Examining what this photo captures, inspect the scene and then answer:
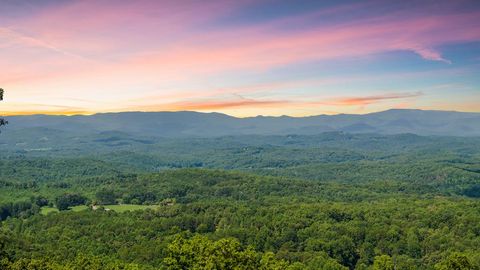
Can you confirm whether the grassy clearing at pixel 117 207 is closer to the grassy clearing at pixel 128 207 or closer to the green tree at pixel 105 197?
the grassy clearing at pixel 128 207

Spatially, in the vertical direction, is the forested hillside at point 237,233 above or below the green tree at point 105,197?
above

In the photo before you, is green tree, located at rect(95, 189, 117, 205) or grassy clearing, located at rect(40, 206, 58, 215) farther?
green tree, located at rect(95, 189, 117, 205)

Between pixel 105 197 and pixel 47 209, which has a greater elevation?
pixel 105 197

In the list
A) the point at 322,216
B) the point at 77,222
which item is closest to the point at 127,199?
the point at 77,222

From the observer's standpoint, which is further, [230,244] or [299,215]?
[299,215]

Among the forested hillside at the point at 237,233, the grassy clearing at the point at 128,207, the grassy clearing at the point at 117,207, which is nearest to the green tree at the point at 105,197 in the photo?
the forested hillside at the point at 237,233

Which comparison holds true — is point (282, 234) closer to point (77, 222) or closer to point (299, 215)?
point (299, 215)

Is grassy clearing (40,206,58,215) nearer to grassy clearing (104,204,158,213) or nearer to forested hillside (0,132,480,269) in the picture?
forested hillside (0,132,480,269)

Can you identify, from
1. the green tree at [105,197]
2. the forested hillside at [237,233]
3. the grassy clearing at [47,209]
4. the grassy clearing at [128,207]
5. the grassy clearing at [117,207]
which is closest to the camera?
the forested hillside at [237,233]

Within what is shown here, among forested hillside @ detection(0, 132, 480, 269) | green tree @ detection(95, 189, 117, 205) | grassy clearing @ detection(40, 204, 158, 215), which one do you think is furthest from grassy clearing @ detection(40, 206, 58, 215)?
green tree @ detection(95, 189, 117, 205)

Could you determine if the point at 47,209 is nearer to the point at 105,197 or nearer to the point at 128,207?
the point at 105,197

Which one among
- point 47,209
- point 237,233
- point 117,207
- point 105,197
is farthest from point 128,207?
point 237,233
